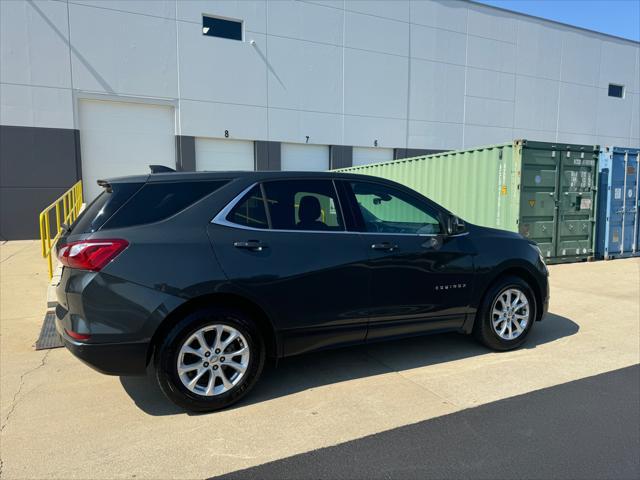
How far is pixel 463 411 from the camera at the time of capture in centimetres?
345

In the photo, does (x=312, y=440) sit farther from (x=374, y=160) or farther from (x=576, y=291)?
(x=374, y=160)

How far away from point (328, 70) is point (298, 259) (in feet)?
50.4

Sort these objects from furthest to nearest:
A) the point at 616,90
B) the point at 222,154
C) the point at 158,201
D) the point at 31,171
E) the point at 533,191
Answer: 1. the point at 616,90
2. the point at 222,154
3. the point at 31,171
4. the point at 533,191
5. the point at 158,201

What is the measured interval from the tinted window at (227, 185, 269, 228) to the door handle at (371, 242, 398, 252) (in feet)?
3.24

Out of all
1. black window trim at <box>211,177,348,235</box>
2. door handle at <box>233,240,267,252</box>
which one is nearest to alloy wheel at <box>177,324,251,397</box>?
door handle at <box>233,240,267,252</box>

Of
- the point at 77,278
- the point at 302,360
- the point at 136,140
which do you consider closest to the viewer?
the point at 77,278

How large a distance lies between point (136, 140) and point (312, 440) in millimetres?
14199

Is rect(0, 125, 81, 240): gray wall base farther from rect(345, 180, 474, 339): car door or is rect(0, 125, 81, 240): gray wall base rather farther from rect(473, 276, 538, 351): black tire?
rect(473, 276, 538, 351): black tire

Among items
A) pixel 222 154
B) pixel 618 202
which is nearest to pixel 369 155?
pixel 222 154

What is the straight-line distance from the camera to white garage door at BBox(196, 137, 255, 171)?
15.9m

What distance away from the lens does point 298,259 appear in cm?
363

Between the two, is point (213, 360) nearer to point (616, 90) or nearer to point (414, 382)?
point (414, 382)

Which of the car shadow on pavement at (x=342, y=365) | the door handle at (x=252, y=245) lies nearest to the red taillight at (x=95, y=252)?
the door handle at (x=252, y=245)

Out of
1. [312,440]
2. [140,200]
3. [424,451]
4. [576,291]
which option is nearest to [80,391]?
[140,200]
